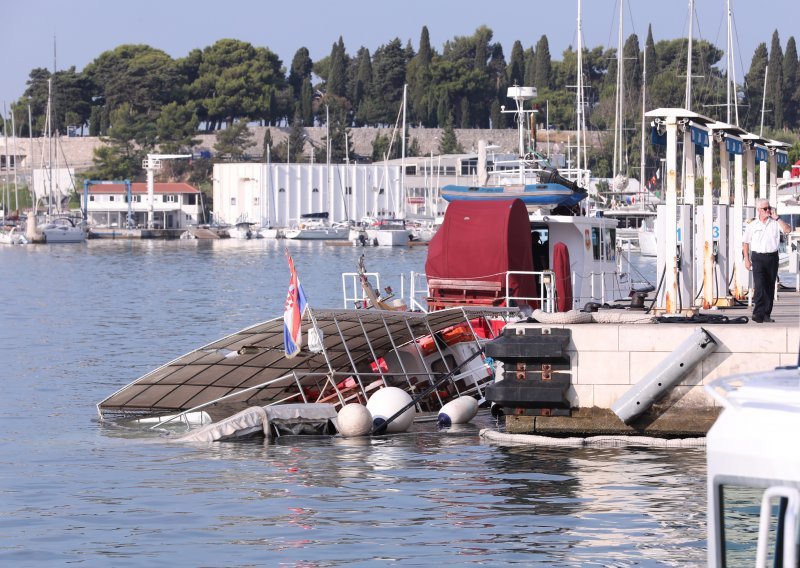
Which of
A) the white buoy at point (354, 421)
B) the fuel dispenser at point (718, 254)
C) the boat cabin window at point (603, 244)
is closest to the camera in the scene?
the white buoy at point (354, 421)

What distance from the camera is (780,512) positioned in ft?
23.7

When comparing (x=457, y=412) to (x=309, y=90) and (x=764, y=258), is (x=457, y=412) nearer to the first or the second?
(x=764, y=258)

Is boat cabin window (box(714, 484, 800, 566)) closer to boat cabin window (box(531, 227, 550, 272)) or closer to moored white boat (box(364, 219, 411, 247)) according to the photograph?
boat cabin window (box(531, 227, 550, 272))

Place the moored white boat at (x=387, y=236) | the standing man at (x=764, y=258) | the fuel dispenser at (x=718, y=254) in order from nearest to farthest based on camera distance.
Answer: the standing man at (x=764, y=258)
the fuel dispenser at (x=718, y=254)
the moored white boat at (x=387, y=236)

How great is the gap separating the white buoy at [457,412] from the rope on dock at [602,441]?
2.30m

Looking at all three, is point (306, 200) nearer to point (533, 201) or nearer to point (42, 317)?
point (42, 317)

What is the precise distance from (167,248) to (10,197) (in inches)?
1958

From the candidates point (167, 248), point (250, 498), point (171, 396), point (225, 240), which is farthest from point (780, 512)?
point (225, 240)

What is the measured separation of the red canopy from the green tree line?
137675mm

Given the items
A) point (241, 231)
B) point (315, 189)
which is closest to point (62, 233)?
point (241, 231)

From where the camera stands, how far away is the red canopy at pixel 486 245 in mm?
25641

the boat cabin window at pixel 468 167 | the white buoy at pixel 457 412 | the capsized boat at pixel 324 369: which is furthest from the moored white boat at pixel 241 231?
the white buoy at pixel 457 412

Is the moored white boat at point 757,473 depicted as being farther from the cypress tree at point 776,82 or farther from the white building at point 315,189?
the cypress tree at point 776,82

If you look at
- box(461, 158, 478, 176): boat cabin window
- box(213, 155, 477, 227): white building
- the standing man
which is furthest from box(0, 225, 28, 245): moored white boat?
the standing man
